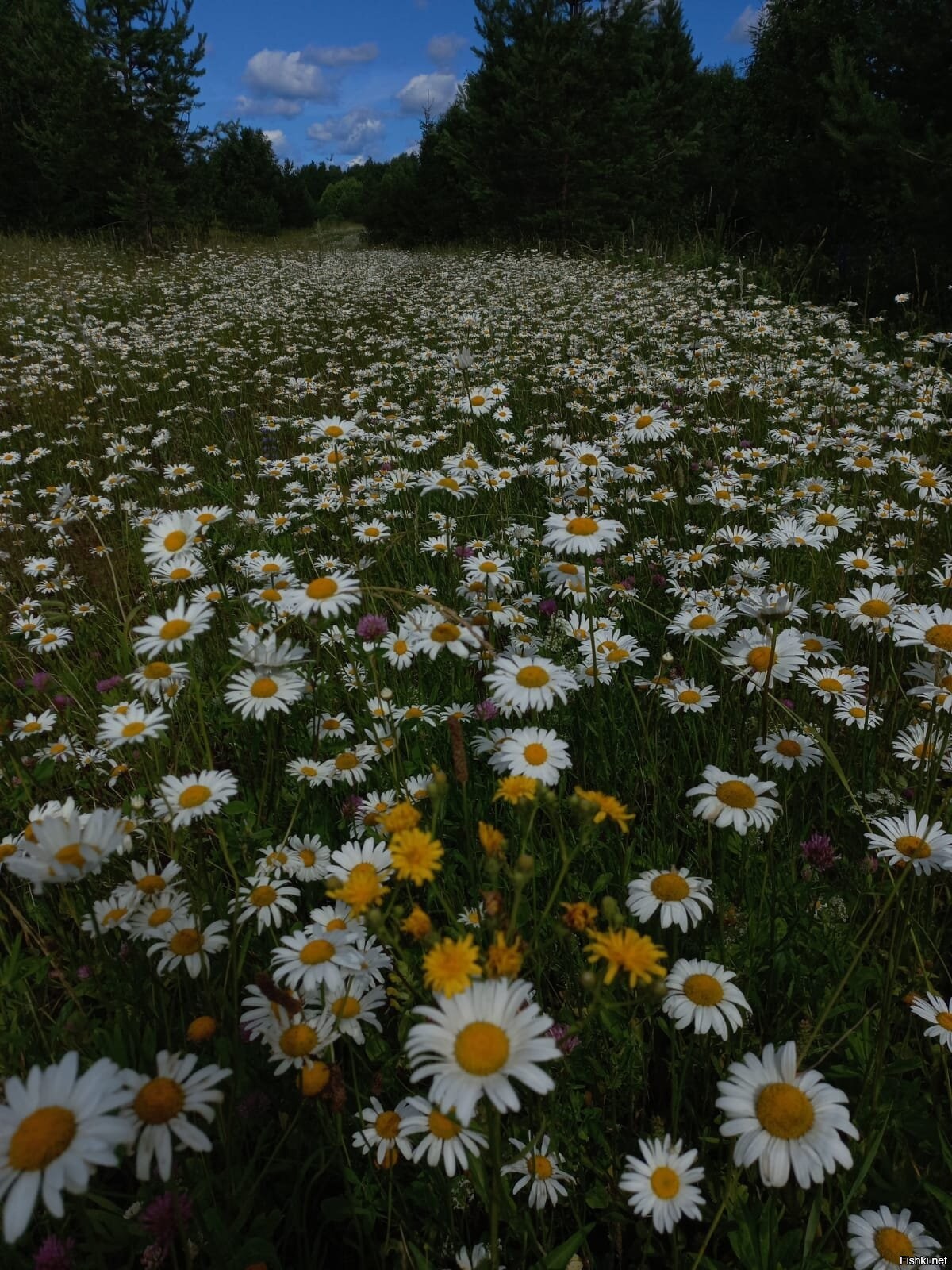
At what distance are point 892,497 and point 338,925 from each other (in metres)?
3.56

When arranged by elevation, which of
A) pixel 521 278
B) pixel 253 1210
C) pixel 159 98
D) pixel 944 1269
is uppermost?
pixel 159 98

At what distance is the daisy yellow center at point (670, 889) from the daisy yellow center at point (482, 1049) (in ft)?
2.11

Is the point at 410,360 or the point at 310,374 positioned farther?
the point at 310,374

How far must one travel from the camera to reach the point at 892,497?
356cm

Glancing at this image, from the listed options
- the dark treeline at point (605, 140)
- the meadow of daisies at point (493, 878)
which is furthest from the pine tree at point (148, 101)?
the meadow of daisies at point (493, 878)

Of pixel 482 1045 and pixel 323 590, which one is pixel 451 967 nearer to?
pixel 482 1045

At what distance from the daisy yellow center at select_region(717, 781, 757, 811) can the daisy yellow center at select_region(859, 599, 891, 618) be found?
2.39 ft

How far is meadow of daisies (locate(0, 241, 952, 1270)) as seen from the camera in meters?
0.97

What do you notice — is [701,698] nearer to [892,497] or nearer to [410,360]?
[892,497]

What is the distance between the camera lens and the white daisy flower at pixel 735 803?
4.62 feet

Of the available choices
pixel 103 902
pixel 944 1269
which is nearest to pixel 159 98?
pixel 103 902

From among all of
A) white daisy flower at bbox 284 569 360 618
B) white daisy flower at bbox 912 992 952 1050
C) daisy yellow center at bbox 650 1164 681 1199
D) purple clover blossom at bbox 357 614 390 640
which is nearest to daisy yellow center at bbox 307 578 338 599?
white daisy flower at bbox 284 569 360 618

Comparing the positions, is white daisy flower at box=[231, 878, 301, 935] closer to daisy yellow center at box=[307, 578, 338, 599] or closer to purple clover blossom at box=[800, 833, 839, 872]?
daisy yellow center at box=[307, 578, 338, 599]

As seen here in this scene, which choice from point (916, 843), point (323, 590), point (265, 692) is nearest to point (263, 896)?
point (265, 692)
